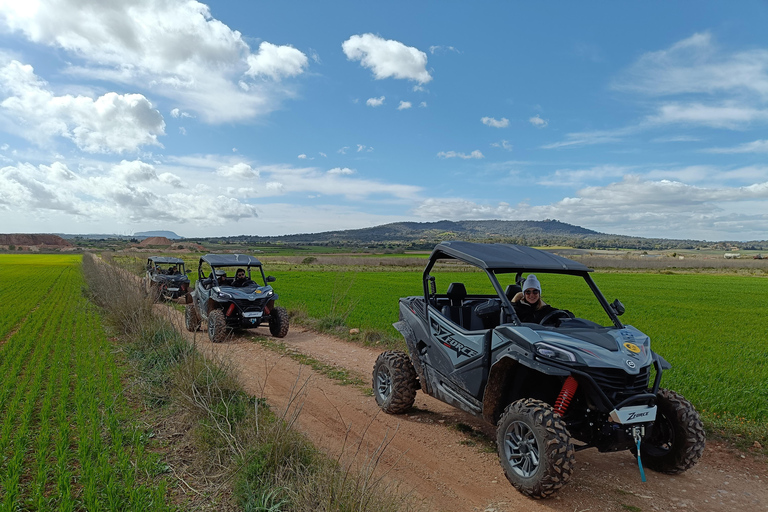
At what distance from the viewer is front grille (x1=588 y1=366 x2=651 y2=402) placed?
13.3 ft

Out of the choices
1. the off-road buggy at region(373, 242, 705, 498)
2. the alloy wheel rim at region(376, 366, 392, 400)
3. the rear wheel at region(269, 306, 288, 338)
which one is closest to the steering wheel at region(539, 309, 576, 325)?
the off-road buggy at region(373, 242, 705, 498)

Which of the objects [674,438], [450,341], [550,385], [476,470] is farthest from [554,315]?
[476,470]

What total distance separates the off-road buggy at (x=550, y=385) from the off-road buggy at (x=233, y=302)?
7346 millimetres

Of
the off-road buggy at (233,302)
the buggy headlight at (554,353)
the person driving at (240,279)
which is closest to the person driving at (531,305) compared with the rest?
the buggy headlight at (554,353)

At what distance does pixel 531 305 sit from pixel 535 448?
6.12 feet

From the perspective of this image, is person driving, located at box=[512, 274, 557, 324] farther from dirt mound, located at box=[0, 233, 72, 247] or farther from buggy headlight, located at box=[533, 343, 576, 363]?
dirt mound, located at box=[0, 233, 72, 247]

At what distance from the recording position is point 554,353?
13.4 ft

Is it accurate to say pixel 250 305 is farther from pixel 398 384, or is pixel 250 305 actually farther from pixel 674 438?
pixel 674 438

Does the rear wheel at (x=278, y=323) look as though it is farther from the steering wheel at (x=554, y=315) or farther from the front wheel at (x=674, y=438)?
the front wheel at (x=674, y=438)

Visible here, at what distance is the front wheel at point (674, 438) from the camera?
14.6ft

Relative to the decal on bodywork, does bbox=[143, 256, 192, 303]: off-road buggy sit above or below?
below

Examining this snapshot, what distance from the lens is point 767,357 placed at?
1118 centimetres

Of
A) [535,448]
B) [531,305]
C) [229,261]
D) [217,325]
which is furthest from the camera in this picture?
[229,261]

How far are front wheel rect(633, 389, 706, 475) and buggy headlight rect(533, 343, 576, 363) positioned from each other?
4.71 feet
